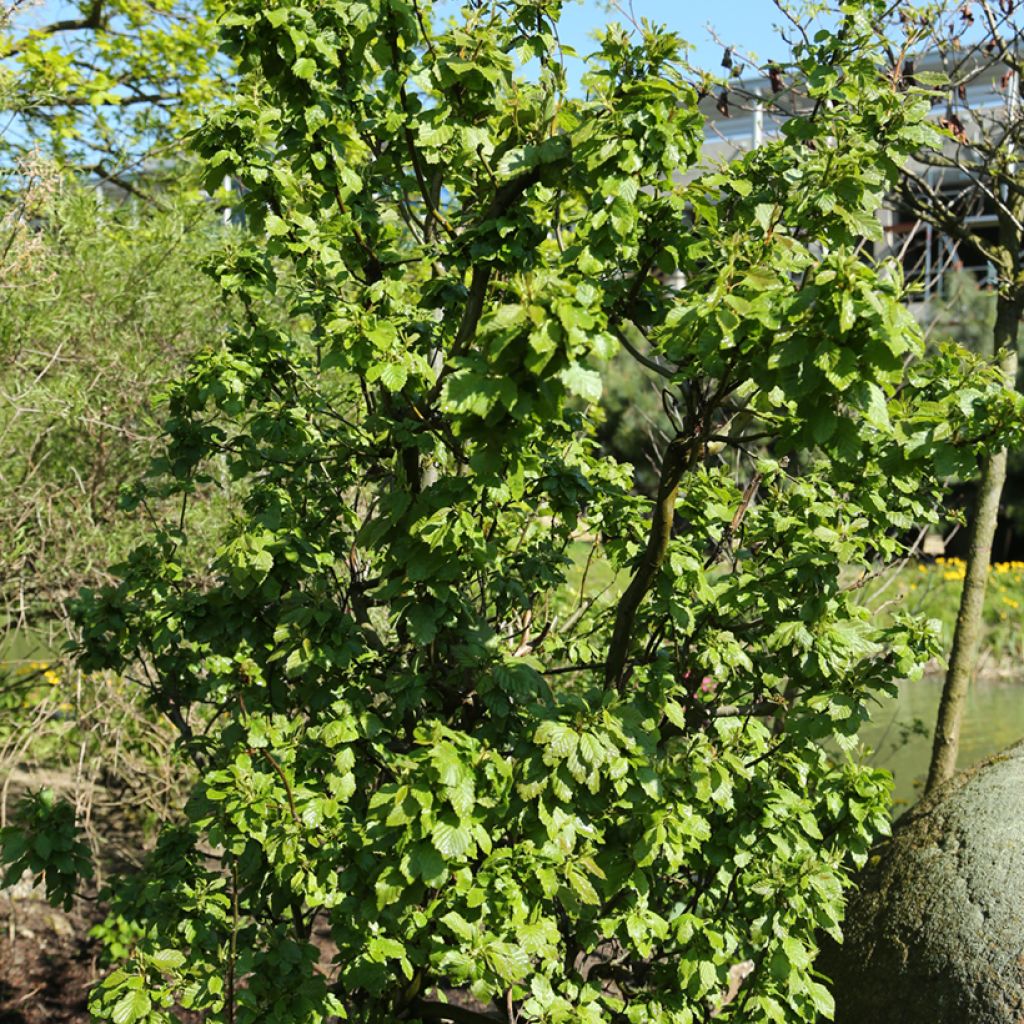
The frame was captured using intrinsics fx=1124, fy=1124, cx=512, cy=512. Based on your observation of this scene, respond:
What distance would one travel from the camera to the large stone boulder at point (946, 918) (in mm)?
3617

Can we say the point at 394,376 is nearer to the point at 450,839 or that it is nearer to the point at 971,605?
the point at 450,839

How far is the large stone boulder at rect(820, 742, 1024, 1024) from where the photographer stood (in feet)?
11.9

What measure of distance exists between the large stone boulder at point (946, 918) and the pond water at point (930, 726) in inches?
132

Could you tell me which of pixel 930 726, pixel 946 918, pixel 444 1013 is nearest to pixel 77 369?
pixel 444 1013

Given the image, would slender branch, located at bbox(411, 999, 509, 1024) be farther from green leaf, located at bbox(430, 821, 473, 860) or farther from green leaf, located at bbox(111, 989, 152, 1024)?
green leaf, located at bbox(430, 821, 473, 860)

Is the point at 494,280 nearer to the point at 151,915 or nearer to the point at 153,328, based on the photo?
the point at 151,915

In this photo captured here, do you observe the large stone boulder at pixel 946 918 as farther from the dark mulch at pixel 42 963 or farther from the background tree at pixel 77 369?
the background tree at pixel 77 369

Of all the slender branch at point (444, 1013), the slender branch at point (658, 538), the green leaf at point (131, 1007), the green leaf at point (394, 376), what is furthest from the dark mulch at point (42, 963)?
the green leaf at point (394, 376)

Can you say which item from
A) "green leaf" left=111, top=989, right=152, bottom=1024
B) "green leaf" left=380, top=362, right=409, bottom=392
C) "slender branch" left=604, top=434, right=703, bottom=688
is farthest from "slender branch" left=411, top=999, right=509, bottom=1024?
"green leaf" left=380, top=362, right=409, bottom=392

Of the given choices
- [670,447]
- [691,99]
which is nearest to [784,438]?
[670,447]

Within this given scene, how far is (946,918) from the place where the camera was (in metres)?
3.87

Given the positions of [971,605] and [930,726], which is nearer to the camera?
[971,605]

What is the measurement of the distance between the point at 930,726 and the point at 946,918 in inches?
273

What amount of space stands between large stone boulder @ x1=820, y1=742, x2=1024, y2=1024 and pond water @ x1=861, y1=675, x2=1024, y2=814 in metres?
3.34
